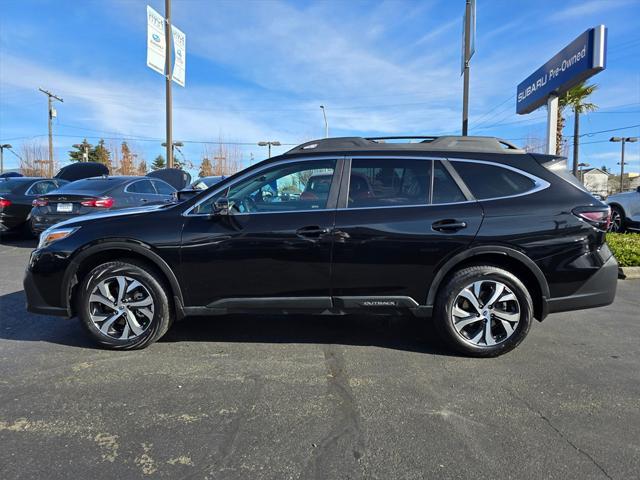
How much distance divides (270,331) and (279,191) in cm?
145

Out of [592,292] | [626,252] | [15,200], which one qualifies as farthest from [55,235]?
[626,252]

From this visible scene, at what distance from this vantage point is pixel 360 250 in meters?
3.71

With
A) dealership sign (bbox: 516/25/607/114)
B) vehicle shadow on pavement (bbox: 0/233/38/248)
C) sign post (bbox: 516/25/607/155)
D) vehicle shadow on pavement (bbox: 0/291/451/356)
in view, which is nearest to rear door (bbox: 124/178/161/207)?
vehicle shadow on pavement (bbox: 0/233/38/248)

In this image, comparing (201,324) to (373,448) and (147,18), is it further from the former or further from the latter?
(147,18)

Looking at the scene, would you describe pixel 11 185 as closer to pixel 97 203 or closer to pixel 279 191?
pixel 97 203

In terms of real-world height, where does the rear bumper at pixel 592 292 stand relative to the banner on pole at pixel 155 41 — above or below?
below

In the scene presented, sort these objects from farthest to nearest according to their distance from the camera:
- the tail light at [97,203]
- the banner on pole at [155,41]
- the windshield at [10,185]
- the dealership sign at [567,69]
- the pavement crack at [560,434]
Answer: the banner on pole at [155,41] → the windshield at [10,185] → the dealership sign at [567,69] → the tail light at [97,203] → the pavement crack at [560,434]

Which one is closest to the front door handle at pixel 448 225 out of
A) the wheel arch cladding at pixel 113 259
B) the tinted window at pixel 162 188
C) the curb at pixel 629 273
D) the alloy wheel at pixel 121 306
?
the wheel arch cladding at pixel 113 259

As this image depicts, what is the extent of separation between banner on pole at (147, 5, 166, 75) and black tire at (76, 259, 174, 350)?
12510mm

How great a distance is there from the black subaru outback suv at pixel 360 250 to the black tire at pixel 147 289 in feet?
0.04

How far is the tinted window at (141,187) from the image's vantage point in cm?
896

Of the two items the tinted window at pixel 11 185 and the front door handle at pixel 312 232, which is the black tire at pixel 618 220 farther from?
the tinted window at pixel 11 185

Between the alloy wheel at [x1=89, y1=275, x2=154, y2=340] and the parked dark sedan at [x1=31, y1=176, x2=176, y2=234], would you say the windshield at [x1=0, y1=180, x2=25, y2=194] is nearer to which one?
the parked dark sedan at [x1=31, y1=176, x2=176, y2=234]

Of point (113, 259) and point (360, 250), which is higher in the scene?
point (360, 250)
